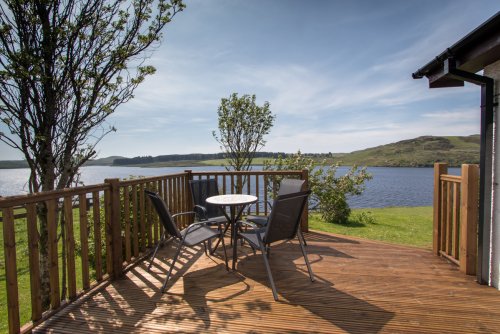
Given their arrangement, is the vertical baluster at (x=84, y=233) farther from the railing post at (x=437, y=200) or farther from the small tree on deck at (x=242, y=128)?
the small tree on deck at (x=242, y=128)

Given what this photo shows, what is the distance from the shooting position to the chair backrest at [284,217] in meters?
2.46

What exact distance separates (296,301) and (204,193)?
2386mm

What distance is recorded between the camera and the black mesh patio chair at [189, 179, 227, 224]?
3994 millimetres

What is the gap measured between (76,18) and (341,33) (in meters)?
6.03

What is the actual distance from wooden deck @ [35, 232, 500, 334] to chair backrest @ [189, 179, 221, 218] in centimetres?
96

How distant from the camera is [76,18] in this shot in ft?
9.95

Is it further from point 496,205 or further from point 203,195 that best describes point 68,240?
point 496,205

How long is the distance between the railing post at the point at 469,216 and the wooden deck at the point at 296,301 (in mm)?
175

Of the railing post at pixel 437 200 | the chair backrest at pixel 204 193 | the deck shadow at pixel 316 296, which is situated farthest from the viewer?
the chair backrest at pixel 204 193

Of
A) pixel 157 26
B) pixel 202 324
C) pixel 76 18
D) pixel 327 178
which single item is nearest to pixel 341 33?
pixel 327 178

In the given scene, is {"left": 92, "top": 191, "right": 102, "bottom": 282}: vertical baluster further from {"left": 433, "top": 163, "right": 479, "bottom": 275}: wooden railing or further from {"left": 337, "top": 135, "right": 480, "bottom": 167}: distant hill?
{"left": 337, "top": 135, "right": 480, "bottom": 167}: distant hill

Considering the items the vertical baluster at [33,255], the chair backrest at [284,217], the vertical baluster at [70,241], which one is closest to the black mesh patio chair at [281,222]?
the chair backrest at [284,217]

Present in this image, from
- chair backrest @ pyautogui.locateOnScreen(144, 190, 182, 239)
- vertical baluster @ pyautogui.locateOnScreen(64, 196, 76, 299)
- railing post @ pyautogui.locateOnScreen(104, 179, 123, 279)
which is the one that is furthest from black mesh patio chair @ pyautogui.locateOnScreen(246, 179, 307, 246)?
vertical baluster @ pyautogui.locateOnScreen(64, 196, 76, 299)

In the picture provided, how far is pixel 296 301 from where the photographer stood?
2268mm
